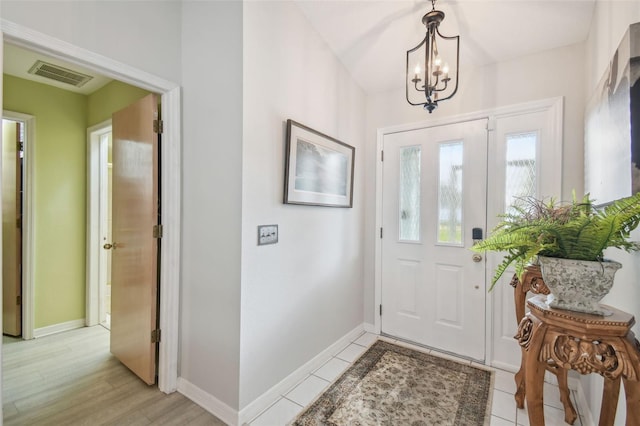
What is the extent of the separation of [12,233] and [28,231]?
27 centimetres

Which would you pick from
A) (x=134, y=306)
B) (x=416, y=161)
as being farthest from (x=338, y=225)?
(x=134, y=306)

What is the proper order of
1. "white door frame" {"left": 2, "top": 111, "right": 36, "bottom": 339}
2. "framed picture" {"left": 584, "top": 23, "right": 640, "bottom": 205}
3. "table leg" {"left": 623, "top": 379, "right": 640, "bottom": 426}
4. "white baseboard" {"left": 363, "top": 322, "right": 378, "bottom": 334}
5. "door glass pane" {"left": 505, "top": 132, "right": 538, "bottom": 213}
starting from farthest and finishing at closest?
"white baseboard" {"left": 363, "top": 322, "right": 378, "bottom": 334} → "white door frame" {"left": 2, "top": 111, "right": 36, "bottom": 339} → "door glass pane" {"left": 505, "top": 132, "right": 538, "bottom": 213} → "framed picture" {"left": 584, "top": 23, "right": 640, "bottom": 205} → "table leg" {"left": 623, "top": 379, "right": 640, "bottom": 426}

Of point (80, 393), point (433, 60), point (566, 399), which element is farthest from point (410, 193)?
point (80, 393)

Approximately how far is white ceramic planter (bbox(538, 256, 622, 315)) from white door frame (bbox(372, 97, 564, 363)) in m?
1.55

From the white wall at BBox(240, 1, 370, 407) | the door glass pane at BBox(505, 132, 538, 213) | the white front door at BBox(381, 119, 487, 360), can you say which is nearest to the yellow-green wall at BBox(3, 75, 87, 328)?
the white wall at BBox(240, 1, 370, 407)

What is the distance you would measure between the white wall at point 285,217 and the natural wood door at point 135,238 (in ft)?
2.53

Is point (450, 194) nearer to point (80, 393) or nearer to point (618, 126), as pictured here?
point (618, 126)

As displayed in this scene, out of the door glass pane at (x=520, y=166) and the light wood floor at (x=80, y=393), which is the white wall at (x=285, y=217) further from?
the door glass pane at (x=520, y=166)

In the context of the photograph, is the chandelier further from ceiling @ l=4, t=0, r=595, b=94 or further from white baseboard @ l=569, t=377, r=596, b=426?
white baseboard @ l=569, t=377, r=596, b=426

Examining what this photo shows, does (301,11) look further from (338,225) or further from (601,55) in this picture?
(601,55)

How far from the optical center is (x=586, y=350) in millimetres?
875

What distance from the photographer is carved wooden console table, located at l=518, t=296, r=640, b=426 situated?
840mm

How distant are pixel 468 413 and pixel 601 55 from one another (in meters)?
2.24

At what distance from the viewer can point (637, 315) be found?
1102 millimetres
